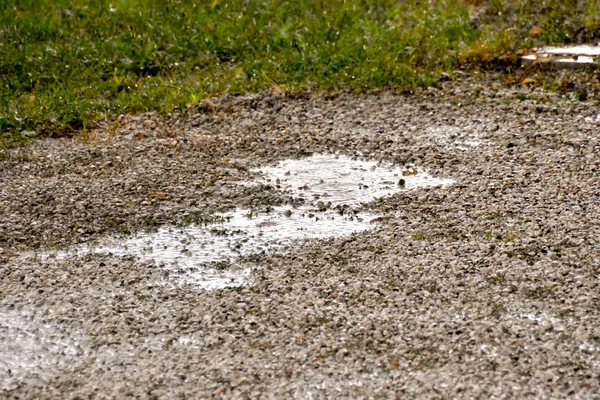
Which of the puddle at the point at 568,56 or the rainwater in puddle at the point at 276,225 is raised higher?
the puddle at the point at 568,56

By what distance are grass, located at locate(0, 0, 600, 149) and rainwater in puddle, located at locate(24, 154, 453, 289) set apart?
5.96 ft

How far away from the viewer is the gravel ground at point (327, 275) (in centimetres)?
385

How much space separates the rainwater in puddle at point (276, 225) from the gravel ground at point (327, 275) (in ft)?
0.43

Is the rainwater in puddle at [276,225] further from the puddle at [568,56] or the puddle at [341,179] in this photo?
the puddle at [568,56]

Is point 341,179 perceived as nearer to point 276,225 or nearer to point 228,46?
point 276,225

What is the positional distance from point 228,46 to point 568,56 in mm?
3258

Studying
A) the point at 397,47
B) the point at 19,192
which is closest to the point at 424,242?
the point at 19,192

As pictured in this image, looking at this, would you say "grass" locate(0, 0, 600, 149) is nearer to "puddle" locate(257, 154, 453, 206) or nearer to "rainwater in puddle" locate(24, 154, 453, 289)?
"puddle" locate(257, 154, 453, 206)

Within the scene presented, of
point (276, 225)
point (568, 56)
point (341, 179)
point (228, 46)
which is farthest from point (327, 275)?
point (228, 46)

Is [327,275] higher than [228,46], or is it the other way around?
[327,275]

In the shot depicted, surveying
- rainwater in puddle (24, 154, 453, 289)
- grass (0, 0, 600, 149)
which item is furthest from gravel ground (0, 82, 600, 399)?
grass (0, 0, 600, 149)

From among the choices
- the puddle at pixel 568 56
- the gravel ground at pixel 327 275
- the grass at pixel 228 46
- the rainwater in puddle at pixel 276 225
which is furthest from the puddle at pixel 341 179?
the puddle at pixel 568 56

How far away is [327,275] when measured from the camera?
4.76m

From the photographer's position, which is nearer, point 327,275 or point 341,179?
point 327,275
